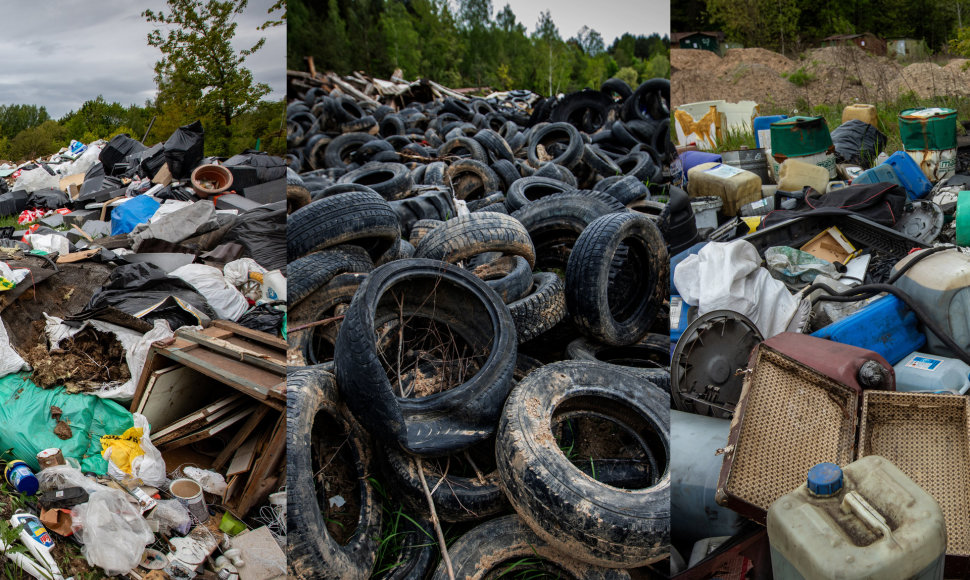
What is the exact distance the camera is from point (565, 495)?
69.3 inches

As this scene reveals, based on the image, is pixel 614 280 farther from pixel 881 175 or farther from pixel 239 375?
pixel 881 175

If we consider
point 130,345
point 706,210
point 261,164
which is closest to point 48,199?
point 261,164

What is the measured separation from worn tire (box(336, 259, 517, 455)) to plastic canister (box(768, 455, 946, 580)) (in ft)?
2.80

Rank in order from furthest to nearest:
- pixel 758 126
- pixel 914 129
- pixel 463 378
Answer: pixel 758 126 < pixel 914 129 < pixel 463 378

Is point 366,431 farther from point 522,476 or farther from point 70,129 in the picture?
point 70,129

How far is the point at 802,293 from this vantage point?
3.38m

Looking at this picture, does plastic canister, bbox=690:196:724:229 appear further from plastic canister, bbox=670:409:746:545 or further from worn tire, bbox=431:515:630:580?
worn tire, bbox=431:515:630:580

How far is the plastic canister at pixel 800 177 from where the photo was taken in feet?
18.5

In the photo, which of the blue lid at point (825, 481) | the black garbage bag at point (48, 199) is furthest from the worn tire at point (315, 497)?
the black garbage bag at point (48, 199)

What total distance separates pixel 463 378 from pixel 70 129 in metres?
14.6

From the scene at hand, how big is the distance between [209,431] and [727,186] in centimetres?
430

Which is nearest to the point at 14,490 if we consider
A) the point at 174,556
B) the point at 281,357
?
the point at 174,556

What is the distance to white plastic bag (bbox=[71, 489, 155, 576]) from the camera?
321 centimetres

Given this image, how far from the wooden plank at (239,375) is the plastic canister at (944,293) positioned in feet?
10.1
